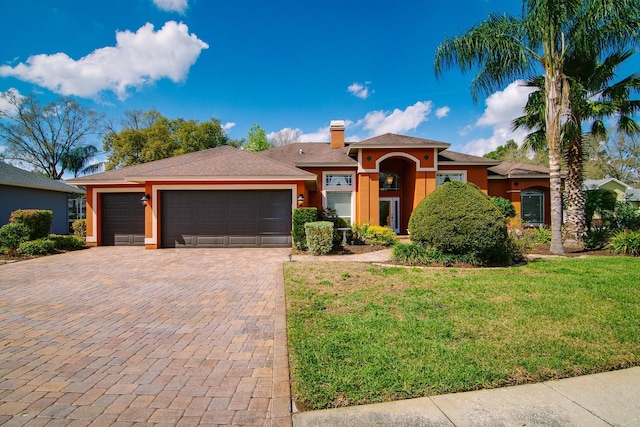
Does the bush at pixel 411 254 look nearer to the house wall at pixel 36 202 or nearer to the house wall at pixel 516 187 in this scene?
the house wall at pixel 516 187

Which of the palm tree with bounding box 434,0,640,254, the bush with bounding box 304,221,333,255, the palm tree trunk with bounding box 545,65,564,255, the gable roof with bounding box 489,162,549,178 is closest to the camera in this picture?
the palm tree with bounding box 434,0,640,254

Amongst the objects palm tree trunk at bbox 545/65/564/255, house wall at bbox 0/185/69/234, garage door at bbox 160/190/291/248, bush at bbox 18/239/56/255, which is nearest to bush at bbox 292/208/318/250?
garage door at bbox 160/190/291/248

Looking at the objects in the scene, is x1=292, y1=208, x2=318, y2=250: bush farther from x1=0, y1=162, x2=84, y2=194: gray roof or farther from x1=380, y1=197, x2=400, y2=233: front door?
x1=0, y1=162, x2=84, y2=194: gray roof

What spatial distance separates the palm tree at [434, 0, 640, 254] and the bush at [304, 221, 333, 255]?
712 cm

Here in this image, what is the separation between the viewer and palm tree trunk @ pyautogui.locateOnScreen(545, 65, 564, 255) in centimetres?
1036

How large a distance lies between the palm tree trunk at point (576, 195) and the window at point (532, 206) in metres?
5.79

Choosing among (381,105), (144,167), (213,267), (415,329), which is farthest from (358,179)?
(415,329)

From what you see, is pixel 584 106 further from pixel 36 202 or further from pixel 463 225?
pixel 36 202

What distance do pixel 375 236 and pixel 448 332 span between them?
357 inches

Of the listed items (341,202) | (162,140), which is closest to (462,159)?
(341,202)

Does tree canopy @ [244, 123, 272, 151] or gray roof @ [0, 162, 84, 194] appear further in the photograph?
tree canopy @ [244, 123, 272, 151]

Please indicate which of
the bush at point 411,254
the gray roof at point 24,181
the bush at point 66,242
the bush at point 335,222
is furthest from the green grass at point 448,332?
the gray roof at point 24,181

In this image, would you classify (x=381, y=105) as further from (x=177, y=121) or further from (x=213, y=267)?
(x=177, y=121)

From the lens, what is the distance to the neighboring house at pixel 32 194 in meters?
16.9
